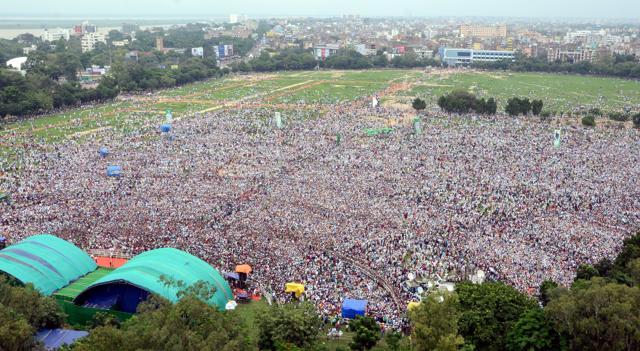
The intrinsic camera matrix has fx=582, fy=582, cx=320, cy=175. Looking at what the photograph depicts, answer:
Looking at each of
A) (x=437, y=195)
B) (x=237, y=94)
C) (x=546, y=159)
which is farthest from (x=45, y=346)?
(x=237, y=94)

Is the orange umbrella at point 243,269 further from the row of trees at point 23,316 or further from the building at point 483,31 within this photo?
the building at point 483,31

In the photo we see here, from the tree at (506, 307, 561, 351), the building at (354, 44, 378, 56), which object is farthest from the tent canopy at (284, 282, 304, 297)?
the building at (354, 44, 378, 56)

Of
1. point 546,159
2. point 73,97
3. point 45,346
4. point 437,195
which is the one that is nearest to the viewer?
point 45,346

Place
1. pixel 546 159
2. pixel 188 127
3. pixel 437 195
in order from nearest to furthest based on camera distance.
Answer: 1. pixel 437 195
2. pixel 546 159
3. pixel 188 127

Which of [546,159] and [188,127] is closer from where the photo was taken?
[546,159]

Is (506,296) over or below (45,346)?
over

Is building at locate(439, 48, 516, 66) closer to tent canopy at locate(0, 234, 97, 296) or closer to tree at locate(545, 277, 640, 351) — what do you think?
tent canopy at locate(0, 234, 97, 296)

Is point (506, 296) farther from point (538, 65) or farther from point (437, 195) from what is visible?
point (538, 65)

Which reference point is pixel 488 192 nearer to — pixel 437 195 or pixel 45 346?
pixel 437 195
